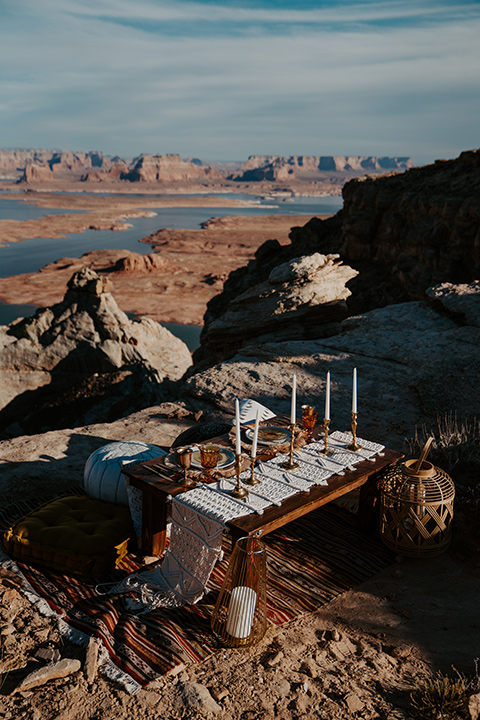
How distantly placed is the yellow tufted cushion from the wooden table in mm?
305

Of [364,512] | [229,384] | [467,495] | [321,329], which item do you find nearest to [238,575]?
[364,512]

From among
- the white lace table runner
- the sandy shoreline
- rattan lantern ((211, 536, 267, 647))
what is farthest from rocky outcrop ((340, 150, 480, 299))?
rattan lantern ((211, 536, 267, 647))

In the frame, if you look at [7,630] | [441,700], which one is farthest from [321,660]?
[7,630]

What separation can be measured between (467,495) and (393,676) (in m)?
2.47

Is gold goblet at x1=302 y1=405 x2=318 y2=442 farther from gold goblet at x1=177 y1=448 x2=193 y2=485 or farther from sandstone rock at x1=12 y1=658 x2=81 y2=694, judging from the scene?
sandstone rock at x1=12 y1=658 x2=81 y2=694

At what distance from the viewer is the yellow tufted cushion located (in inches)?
192

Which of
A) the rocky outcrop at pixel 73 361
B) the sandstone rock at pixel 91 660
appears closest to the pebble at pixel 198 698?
the sandstone rock at pixel 91 660

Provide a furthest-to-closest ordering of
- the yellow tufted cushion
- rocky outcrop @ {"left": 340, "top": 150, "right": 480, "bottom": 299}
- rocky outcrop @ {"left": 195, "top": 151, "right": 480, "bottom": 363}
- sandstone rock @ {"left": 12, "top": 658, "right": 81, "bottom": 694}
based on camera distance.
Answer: rocky outcrop @ {"left": 195, "top": 151, "right": 480, "bottom": 363}
rocky outcrop @ {"left": 340, "top": 150, "right": 480, "bottom": 299}
the yellow tufted cushion
sandstone rock @ {"left": 12, "top": 658, "right": 81, "bottom": 694}

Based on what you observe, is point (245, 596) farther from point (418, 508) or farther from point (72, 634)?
point (418, 508)

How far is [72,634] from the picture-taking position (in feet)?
13.6

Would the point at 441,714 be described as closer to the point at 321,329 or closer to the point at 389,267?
the point at 321,329

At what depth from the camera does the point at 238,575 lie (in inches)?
159

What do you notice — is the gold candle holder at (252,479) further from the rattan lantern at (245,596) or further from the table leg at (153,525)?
the table leg at (153,525)

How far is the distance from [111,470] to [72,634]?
1849 millimetres
